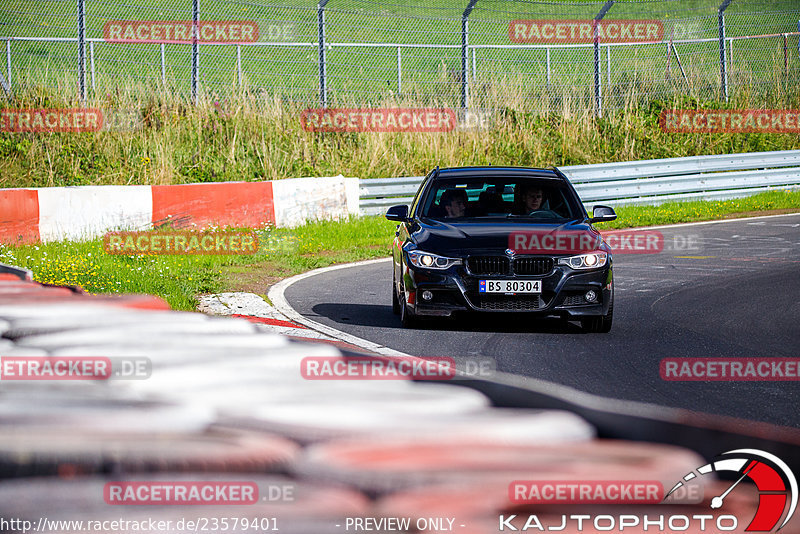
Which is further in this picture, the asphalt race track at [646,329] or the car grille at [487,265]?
the car grille at [487,265]

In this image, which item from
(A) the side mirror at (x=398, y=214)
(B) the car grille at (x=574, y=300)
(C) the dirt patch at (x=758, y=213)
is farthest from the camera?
(C) the dirt patch at (x=758, y=213)

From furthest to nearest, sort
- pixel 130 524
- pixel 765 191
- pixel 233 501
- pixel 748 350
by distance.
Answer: pixel 765 191 → pixel 748 350 → pixel 233 501 → pixel 130 524

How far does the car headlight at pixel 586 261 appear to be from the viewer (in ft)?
27.4

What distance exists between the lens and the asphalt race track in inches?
242

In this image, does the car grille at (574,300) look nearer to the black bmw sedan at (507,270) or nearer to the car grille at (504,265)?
the black bmw sedan at (507,270)

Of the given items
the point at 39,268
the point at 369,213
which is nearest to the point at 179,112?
the point at 369,213

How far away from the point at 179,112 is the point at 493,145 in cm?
757

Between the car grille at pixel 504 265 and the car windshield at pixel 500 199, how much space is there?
41.6 inches

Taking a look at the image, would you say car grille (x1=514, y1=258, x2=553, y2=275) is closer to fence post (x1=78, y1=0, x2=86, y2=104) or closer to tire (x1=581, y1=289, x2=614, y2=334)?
tire (x1=581, y1=289, x2=614, y2=334)

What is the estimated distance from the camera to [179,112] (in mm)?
21188

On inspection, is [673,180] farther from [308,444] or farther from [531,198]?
[308,444]

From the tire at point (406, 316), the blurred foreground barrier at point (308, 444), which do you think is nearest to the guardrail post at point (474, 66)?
the tire at point (406, 316)

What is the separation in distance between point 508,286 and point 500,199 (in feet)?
5.29

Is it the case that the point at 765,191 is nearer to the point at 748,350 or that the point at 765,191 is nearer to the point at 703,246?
the point at 703,246
